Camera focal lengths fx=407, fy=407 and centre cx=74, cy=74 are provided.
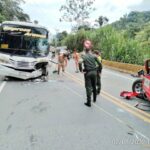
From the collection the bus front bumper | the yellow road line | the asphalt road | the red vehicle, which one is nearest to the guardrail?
the bus front bumper

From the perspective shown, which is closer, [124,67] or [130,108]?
[130,108]

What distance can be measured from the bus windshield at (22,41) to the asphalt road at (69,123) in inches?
186

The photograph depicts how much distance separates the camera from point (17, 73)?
59.7 feet

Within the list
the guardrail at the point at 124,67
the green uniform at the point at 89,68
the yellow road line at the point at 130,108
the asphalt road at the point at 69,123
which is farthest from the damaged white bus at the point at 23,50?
the guardrail at the point at 124,67

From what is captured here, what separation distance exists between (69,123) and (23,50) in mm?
10478

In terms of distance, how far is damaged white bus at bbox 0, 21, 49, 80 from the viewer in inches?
712

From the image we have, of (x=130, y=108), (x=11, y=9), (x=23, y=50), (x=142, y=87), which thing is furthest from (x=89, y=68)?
(x=11, y=9)

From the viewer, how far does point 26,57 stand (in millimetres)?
18547

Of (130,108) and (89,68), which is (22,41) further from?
(130,108)

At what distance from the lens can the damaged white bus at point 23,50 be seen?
18094 millimetres

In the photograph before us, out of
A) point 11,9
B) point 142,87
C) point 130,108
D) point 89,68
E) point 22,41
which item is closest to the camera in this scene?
point 130,108

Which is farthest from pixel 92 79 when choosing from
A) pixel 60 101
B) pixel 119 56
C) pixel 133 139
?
pixel 119 56

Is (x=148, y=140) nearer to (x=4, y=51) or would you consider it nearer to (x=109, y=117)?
(x=109, y=117)

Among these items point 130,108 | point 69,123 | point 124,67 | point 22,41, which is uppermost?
point 22,41
